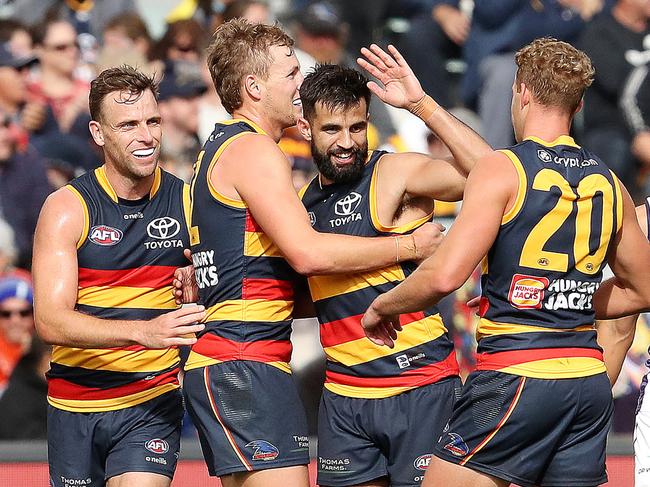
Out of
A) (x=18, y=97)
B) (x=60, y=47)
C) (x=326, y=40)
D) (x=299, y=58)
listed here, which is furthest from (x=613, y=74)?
(x=18, y=97)

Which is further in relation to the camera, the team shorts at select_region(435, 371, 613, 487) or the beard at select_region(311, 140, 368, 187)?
the beard at select_region(311, 140, 368, 187)

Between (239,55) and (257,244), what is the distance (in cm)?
82

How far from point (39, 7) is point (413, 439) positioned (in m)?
6.21

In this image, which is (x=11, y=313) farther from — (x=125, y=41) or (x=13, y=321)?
(x=125, y=41)

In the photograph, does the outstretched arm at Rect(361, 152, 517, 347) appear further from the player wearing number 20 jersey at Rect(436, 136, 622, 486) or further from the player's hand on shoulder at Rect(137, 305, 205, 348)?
the player's hand on shoulder at Rect(137, 305, 205, 348)

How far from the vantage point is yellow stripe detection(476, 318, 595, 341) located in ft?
14.0

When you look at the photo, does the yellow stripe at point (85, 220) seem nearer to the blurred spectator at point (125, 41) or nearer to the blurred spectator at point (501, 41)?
the blurred spectator at point (125, 41)

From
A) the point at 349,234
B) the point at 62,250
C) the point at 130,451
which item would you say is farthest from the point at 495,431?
the point at 62,250

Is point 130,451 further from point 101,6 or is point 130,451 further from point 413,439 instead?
point 101,6

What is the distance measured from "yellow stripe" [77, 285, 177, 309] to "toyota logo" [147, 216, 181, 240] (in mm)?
250

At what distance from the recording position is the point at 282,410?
471 cm

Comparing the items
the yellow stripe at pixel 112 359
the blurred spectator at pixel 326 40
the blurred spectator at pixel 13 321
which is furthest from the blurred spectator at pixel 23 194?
the yellow stripe at pixel 112 359

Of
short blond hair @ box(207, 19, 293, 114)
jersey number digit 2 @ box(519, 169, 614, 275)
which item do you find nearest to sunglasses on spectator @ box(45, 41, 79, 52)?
short blond hair @ box(207, 19, 293, 114)

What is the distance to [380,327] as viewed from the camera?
15.0ft
